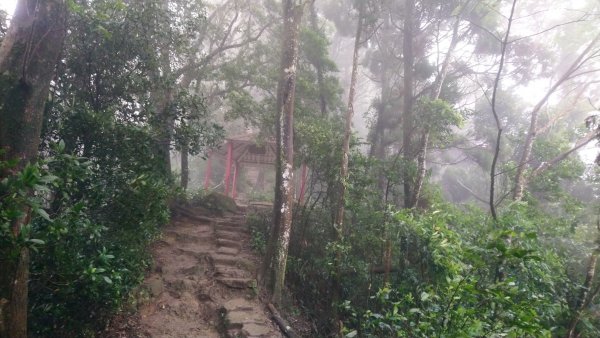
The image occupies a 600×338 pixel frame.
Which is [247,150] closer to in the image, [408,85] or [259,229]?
[259,229]

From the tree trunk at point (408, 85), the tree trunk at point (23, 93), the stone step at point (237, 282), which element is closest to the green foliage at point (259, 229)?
the stone step at point (237, 282)

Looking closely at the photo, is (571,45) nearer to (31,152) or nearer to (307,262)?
(307,262)

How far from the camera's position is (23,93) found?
149 inches

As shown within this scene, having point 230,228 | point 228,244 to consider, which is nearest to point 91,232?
point 228,244

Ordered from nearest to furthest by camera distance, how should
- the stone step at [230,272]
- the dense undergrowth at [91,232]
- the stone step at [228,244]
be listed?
the dense undergrowth at [91,232], the stone step at [230,272], the stone step at [228,244]

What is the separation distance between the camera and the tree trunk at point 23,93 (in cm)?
329

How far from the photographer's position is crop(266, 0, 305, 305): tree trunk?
7.09 m

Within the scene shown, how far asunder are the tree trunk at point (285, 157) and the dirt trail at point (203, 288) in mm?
776

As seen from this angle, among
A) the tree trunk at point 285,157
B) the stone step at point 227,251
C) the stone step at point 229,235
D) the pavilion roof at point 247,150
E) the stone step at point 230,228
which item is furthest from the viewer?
the pavilion roof at point 247,150

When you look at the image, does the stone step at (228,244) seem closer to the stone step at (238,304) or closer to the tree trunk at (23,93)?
the stone step at (238,304)

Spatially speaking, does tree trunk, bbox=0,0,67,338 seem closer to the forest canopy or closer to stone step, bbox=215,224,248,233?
the forest canopy

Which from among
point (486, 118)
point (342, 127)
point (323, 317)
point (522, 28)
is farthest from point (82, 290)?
point (522, 28)

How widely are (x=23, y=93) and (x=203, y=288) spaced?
5153mm

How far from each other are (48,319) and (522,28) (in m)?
21.8
